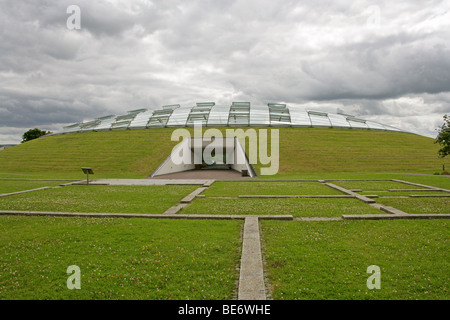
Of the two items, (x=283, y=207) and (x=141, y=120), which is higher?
(x=141, y=120)

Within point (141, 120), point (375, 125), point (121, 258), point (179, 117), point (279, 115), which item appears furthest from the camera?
point (375, 125)

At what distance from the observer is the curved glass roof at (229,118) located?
43406mm

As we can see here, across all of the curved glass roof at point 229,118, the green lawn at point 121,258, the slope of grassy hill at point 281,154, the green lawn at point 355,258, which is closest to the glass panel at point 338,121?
the curved glass roof at point 229,118

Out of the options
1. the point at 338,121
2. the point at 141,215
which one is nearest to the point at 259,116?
the point at 338,121

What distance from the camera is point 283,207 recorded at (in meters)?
10.3

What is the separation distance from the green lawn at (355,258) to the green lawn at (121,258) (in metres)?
0.96

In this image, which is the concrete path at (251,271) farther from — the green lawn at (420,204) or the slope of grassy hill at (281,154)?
the slope of grassy hill at (281,154)

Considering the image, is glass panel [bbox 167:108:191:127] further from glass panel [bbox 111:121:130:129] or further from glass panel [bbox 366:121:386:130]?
glass panel [bbox 366:121:386:130]

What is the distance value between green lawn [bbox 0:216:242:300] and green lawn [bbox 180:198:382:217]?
1.87 m

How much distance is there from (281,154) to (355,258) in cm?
2524

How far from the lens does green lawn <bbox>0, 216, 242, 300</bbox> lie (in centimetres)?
429

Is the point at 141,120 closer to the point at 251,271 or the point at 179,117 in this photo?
the point at 179,117
